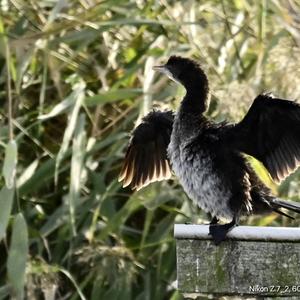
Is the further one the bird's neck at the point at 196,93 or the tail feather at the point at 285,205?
the bird's neck at the point at 196,93

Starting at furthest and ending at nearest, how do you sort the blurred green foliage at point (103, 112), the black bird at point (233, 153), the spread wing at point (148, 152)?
the blurred green foliage at point (103, 112), the spread wing at point (148, 152), the black bird at point (233, 153)

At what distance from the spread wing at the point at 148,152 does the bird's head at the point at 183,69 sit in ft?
0.54

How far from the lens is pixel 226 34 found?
13.2ft

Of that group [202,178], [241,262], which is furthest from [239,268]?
[202,178]

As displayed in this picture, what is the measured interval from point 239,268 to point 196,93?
1213 millimetres

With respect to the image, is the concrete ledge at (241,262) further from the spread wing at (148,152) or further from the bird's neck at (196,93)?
the spread wing at (148,152)

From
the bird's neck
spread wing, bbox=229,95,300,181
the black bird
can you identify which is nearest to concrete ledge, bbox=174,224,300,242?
the black bird

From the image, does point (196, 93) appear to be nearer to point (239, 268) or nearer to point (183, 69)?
point (183, 69)

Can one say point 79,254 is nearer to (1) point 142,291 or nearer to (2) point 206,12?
(1) point 142,291

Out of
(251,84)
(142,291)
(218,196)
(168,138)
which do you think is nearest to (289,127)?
(218,196)

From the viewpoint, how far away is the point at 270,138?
107 inches

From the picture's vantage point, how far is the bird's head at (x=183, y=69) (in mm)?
2910

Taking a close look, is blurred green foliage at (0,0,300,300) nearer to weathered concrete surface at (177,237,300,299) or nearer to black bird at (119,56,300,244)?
black bird at (119,56,300,244)

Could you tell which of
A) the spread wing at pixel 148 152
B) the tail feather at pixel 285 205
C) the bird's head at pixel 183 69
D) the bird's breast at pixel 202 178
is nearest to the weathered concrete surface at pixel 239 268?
the tail feather at pixel 285 205
